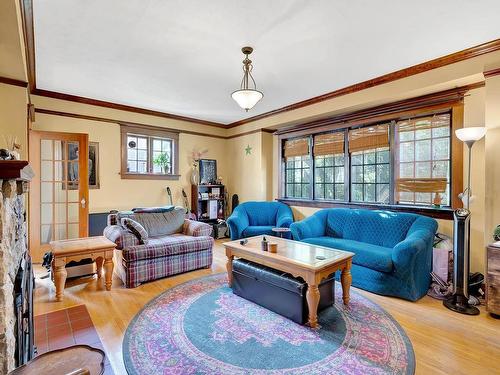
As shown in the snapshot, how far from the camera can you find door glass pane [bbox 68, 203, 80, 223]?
445 centimetres

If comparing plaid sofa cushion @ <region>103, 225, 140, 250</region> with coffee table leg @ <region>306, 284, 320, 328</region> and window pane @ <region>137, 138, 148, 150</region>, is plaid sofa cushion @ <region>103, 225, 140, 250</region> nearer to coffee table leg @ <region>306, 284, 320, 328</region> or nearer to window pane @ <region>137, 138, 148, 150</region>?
coffee table leg @ <region>306, 284, 320, 328</region>

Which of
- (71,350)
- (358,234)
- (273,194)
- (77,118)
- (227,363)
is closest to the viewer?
(71,350)

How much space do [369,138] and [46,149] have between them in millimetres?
5134

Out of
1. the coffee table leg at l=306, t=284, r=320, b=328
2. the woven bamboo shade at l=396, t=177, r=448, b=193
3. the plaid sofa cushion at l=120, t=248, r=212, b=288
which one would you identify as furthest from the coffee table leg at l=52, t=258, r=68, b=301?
the woven bamboo shade at l=396, t=177, r=448, b=193

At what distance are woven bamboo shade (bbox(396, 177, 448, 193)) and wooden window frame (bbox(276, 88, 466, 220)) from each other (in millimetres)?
103

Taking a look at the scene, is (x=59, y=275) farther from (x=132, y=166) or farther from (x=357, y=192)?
(x=357, y=192)

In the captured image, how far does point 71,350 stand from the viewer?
1151 millimetres

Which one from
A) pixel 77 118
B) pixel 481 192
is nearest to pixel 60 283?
pixel 77 118

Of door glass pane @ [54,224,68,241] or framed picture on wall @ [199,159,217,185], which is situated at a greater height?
framed picture on wall @ [199,159,217,185]

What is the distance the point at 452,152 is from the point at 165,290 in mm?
3969

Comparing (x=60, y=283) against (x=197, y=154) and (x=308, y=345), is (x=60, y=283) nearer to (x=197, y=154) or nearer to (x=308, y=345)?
(x=308, y=345)

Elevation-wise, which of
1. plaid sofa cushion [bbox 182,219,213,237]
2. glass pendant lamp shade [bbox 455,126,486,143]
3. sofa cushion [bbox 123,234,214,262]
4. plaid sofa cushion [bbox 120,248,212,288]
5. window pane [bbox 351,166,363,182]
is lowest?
plaid sofa cushion [bbox 120,248,212,288]

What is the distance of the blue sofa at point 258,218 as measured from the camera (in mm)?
4793

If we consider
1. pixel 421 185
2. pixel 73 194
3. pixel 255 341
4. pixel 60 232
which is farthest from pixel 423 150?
pixel 60 232
